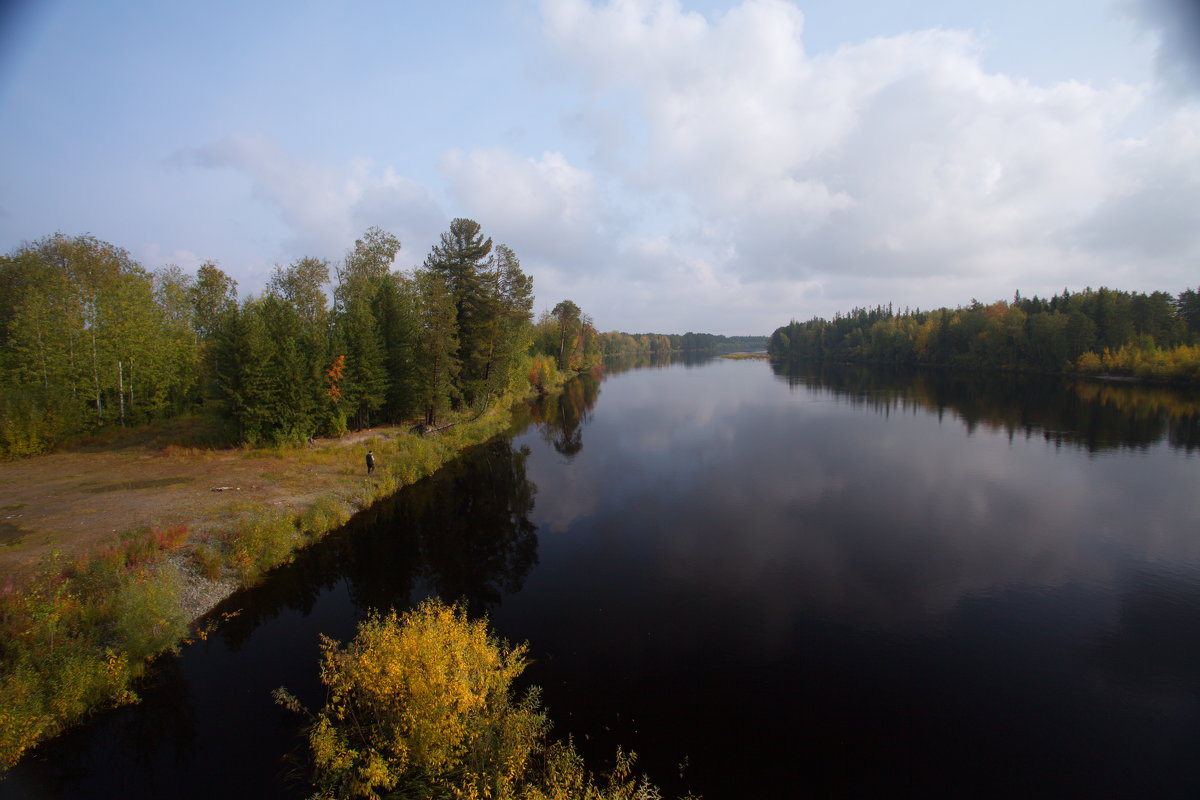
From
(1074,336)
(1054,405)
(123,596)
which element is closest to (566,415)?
(123,596)

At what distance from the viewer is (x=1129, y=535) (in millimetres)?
17844

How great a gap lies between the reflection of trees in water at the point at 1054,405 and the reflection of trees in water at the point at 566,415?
2966cm

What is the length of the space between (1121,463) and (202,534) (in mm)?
43724

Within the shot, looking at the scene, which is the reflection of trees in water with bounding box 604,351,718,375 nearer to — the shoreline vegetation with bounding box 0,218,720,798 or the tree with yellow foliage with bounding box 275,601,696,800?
the shoreline vegetation with bounding box 0,218,720,798

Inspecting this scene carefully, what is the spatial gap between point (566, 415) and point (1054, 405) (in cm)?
4856

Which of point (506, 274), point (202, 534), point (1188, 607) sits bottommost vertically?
point (1188, 607)

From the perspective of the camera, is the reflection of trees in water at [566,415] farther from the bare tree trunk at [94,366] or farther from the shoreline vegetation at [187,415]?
the bare tree trunk at [94,366]

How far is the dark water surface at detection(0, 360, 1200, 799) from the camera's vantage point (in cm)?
861

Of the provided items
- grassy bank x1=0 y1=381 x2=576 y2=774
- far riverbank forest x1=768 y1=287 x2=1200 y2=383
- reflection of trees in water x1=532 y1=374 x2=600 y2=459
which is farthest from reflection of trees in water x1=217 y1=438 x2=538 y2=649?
far riverbank forest x1=768 y1=287 x2=1200 y2=383

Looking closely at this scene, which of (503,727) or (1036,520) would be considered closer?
(503,727)

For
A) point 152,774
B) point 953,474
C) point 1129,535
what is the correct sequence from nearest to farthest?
point 152,774 < point 1129,535 < point 953,474

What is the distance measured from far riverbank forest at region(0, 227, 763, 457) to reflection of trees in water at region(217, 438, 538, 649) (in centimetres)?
879

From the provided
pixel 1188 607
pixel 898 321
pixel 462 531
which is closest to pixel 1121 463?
pixel 1188 607

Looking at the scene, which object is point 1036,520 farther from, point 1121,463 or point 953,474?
point 1121,463
